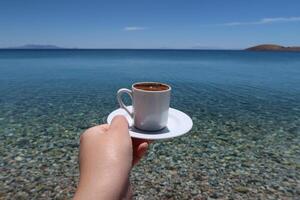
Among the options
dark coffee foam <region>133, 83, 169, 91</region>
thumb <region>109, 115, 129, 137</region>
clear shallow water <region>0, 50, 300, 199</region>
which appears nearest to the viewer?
thumb <region>109, 115, 129, 137</region>

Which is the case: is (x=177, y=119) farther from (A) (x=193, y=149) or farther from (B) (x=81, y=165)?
(A) (x=193, y=149)

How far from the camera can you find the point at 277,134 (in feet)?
31.1

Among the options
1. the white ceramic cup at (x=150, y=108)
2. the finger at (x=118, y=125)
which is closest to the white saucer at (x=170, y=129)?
the white ceramic cup at (x=150, y=108)

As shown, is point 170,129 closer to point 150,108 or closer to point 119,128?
point 150,108

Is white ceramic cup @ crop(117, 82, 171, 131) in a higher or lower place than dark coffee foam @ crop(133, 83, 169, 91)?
lower

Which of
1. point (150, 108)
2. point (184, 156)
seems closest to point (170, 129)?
point (150, 108)

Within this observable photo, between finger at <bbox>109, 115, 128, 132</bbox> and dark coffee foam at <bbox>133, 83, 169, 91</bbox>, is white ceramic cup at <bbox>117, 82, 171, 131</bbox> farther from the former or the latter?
finger at <bbox>109, 115, 128, 132</bbox>

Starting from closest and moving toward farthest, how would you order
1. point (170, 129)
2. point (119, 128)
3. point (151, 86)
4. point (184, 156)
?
point (119, 128), point (170, 129), point (151, 86), point (184, 156)

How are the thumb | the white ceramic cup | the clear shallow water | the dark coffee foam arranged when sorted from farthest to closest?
the clear shallow water → the dark coffee foam → the white ceramic cup → the thumb

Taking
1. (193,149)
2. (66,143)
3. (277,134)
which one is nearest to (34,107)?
(66,143)

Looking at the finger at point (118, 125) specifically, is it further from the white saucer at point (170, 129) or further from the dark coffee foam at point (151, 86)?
the dark coffee foam at point (151, 86)

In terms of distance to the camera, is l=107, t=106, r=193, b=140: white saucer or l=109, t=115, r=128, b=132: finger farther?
l=107, t=106, r=193, b=140: white saucer

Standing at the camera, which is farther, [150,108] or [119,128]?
[150,108]

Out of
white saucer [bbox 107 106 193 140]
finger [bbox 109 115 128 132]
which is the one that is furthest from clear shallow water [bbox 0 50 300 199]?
finger [bbox 109 115 128 132]
